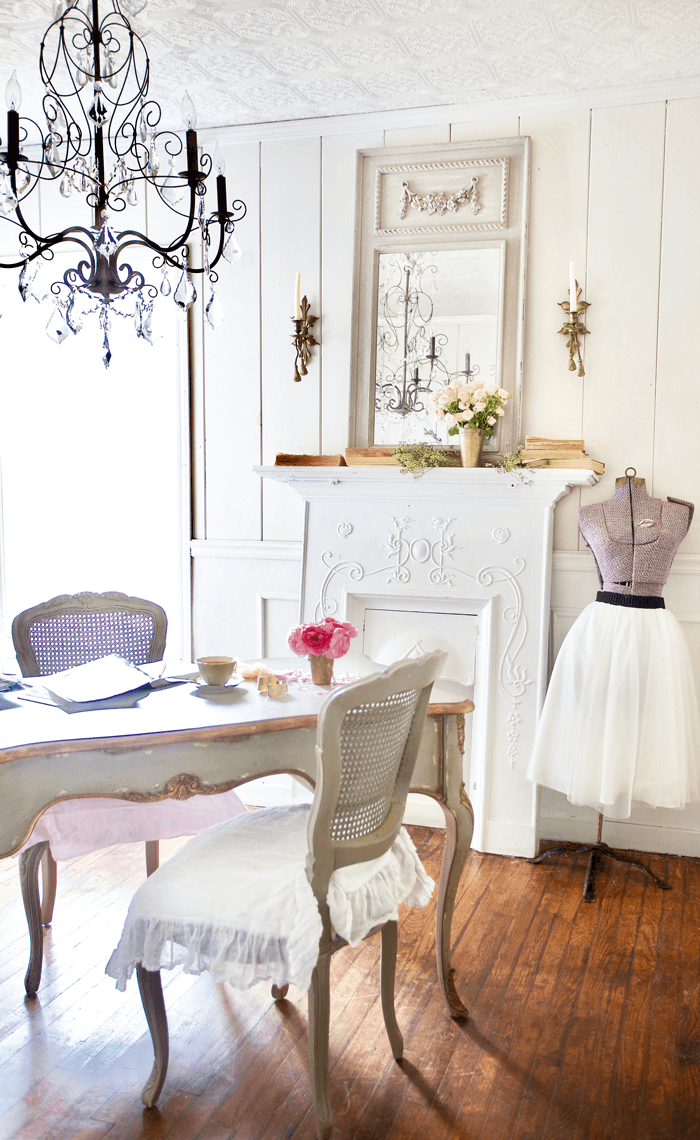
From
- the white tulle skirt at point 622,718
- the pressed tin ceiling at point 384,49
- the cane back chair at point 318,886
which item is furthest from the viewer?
the white tulle skirt at point 622,718

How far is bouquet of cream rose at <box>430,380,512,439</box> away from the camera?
318cm

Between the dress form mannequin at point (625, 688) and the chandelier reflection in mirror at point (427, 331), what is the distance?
0.77 meters

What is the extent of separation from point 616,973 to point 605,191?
2.68 m

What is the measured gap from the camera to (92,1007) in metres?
2.26

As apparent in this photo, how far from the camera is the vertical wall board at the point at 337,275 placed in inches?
139

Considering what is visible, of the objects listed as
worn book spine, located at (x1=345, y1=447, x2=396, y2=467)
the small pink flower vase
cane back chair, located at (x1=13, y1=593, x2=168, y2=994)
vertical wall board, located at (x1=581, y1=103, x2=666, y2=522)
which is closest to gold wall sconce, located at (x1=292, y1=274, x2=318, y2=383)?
worn book spine, located at (x1=345, y1=447, x2=396, y2=467)

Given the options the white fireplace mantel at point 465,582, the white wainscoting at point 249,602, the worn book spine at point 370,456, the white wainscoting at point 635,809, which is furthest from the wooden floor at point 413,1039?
the worn book spine at point 370,456

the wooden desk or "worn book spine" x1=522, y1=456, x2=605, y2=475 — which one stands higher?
"worn book spine" x1=522, y1=456, x2=605, y2=475

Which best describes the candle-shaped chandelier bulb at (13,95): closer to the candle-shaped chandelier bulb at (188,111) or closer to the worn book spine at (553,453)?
the candle-shaped chandelier bulb at (188,111)

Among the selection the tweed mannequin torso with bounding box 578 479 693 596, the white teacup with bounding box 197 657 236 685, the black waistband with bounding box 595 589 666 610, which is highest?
the tweed mannequin torso with bounding box 578 479 693 596

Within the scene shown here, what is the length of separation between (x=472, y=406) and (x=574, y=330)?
49cm

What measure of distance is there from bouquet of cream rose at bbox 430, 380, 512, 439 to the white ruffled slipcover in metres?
1.78

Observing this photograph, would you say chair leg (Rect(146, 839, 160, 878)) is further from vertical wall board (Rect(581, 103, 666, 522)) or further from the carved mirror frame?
vertical wall board (Rect(581, 103, 666, 522))

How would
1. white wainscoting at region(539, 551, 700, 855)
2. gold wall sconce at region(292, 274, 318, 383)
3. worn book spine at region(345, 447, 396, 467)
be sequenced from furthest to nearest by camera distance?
gold wall sconce at region(292, 274, 318, 383), worn book spine at region(345, 447, 396, 467), white wainscoting at region(539, 551, 700, 855)
